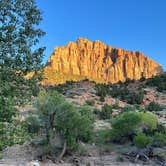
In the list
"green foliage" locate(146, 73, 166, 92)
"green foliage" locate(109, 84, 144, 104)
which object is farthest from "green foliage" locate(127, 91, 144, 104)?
"green foliage" locate(146, 73, 166, 92)

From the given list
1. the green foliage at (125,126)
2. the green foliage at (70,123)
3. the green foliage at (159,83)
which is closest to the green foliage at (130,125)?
the green foliage at (125,126)

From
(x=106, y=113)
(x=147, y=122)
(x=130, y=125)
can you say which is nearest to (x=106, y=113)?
(x=106, y=113)

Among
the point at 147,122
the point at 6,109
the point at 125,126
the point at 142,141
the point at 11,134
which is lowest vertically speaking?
the point at 11,134

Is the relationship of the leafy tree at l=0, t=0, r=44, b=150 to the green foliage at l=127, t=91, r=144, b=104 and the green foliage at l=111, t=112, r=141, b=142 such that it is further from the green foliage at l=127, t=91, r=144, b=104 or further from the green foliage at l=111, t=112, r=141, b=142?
the green foliage at l=127, t=91, r=144, b=104

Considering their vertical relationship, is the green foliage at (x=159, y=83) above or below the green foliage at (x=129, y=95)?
above

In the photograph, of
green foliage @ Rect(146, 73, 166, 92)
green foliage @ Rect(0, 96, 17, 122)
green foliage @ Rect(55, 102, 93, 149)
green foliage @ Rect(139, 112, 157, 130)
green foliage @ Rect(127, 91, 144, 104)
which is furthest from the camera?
green foliage @ Rect(146, 73, 166, 92)

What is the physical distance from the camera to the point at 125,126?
1777 inches

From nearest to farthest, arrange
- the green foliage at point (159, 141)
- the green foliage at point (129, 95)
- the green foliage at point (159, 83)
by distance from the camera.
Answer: the green foliage at point (159, 141) < the green foliage at point (129, 95) < the green foliage at point (159, 83)

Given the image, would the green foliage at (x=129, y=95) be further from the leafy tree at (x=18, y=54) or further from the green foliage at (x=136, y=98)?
the leafy tree at (x=18, y=54)

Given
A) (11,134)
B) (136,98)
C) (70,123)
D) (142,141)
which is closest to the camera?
(11,134)

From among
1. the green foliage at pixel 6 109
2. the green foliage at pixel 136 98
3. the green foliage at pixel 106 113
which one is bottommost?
the green foliage at pixel 6 109

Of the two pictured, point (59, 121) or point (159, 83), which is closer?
point (59, 121)

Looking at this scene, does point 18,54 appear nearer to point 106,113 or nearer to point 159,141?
point 159,141

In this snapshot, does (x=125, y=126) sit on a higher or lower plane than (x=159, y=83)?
lower
